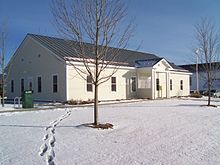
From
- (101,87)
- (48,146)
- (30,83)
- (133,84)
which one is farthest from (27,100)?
(133,84)

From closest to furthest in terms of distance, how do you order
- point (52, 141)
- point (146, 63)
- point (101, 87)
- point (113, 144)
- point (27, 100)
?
point (113, 144)
point (52, 141)
point (27, 100)
point (101, 87)
point (146, 63)

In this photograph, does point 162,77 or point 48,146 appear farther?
point 162,77

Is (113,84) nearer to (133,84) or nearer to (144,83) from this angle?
(133,84)

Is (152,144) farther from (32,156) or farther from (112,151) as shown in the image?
(32,156)

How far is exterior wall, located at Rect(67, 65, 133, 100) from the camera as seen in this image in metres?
20.6

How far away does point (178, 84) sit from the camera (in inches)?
1268

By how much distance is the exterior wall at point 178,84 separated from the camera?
31.2 m

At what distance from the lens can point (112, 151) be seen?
20.2 feet

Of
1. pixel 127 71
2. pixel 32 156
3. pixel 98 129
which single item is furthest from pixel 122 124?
pixel 127 71

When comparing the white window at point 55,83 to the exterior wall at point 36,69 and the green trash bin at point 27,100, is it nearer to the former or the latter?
Result: the exterior wall at point 36,69

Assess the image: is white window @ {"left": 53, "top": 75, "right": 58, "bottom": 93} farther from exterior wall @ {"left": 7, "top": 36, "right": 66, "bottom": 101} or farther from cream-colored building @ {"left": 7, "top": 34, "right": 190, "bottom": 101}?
exterior wall @ {"left": 7, "top": 36, "right": 66, "bottom": 101}

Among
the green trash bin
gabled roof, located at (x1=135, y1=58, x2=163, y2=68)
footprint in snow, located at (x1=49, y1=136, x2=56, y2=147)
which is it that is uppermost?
gabled roof, located at (x1=135, y1=58, x2=163, y2=68)

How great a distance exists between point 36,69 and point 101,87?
6.30 m

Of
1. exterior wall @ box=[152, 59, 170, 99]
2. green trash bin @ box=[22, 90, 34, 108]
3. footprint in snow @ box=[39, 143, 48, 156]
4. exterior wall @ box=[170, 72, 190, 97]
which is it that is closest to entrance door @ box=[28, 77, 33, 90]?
green trash bin @ box=[22, 90, 34, 108]
